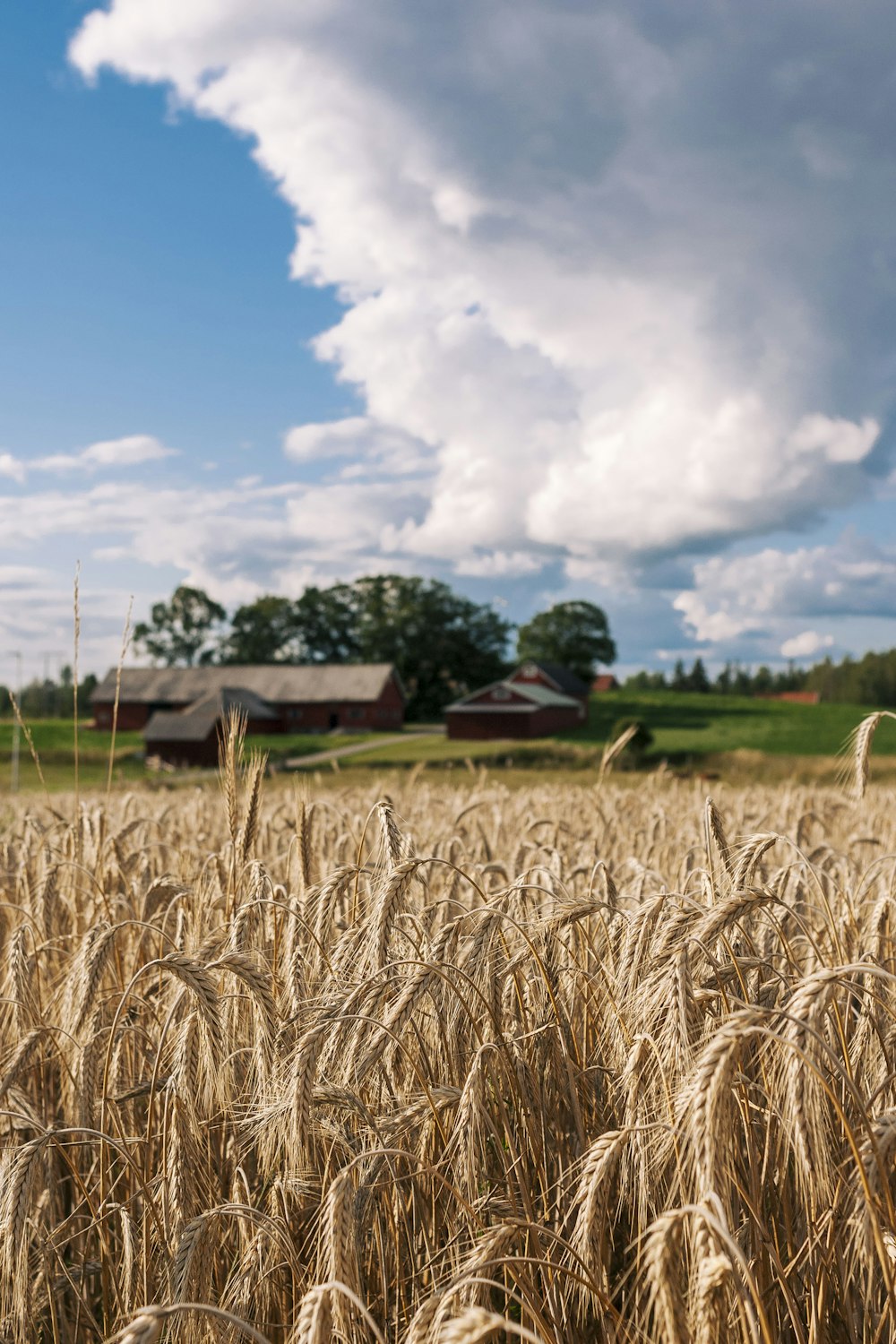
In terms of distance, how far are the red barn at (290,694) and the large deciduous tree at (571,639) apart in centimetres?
3065

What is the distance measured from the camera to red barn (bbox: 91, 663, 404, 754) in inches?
2965


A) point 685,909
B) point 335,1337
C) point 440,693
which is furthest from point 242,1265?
point 440,693

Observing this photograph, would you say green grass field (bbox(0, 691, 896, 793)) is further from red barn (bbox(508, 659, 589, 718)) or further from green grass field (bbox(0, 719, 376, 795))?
red barn (bbox(508, 659, 589, 718))

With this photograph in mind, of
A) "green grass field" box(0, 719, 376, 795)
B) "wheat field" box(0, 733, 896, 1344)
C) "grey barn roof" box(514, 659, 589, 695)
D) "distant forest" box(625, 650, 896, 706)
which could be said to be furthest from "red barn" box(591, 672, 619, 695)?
"wheat field" box(0, 733, 896, 1344)

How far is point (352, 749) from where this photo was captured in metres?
57.3

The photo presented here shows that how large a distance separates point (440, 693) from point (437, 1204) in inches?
3501

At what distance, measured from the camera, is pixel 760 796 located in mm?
12656

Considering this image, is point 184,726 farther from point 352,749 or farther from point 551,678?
point 551,678

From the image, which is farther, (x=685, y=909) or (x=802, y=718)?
(x=802, y=718)

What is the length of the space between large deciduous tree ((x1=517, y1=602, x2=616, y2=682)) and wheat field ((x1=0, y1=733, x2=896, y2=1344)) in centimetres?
10138

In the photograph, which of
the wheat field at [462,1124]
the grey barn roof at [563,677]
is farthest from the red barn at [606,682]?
the wheat field at [462,1124]

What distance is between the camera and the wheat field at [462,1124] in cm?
196

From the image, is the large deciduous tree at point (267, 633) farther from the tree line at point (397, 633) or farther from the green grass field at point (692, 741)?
the green grass field at point (692, 741)

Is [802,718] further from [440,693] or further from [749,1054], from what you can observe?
[749,1054]
